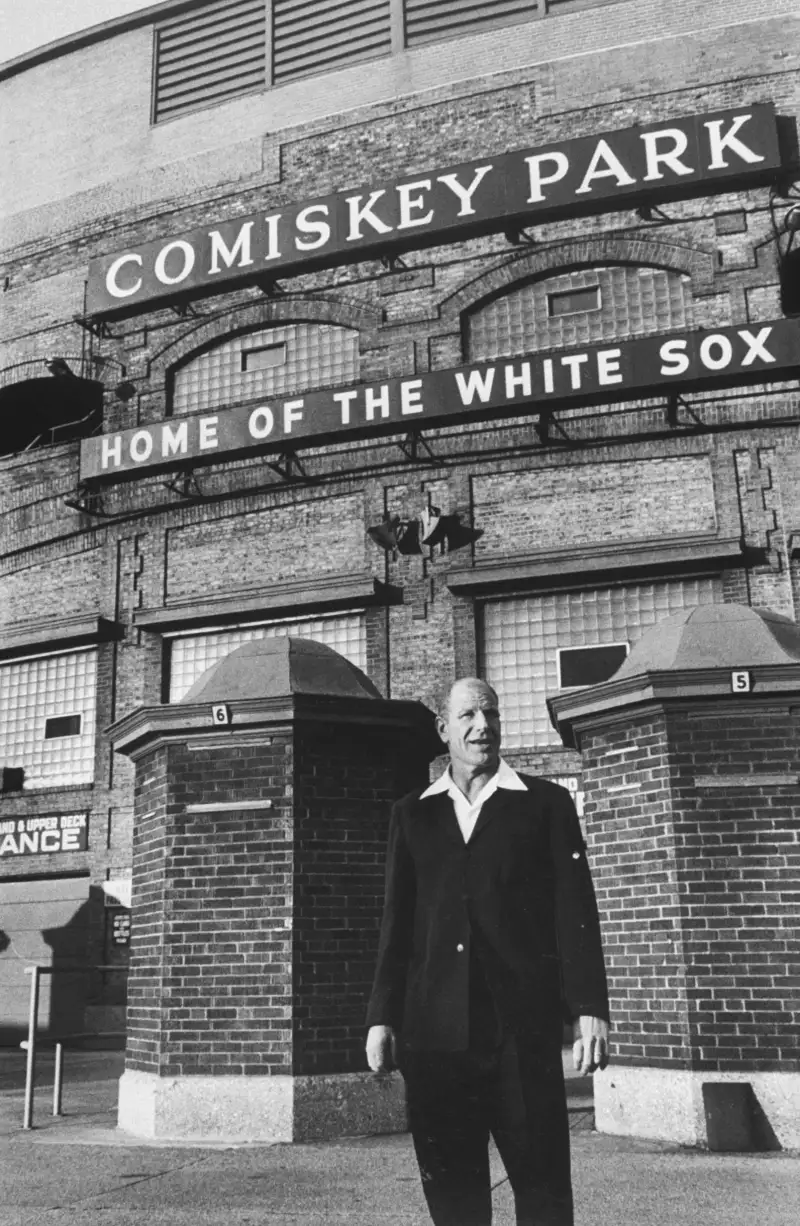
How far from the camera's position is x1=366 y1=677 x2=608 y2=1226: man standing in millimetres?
3596

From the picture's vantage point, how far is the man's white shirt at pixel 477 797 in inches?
155

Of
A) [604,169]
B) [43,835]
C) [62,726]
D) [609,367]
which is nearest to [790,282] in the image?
[604,169]

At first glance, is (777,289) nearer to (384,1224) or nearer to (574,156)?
(574,156)

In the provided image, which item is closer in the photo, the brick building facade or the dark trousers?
the dark trousers

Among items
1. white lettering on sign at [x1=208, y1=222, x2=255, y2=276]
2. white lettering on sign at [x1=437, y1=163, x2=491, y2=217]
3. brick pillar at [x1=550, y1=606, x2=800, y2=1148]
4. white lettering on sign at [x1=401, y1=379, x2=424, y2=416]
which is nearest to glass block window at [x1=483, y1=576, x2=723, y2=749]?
white lettering on sign at [x1=401, y1=379, x2=424, y2=416]

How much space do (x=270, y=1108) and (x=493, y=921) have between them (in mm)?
5448

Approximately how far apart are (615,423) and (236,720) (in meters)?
9.77

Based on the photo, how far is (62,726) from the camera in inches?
771

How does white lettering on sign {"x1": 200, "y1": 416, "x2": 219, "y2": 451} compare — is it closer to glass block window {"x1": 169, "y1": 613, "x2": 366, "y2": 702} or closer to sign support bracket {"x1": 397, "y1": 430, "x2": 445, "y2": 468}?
glass block window {"x1": 169, "y1": 613, "x2": 366, "y2": 702}

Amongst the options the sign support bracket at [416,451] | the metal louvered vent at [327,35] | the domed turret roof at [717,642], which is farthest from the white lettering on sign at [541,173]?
the domed turret roof at [717,642]

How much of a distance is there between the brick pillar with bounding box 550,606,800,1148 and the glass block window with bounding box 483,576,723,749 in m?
7.84

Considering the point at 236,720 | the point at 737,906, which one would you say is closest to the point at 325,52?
the point at 236,720

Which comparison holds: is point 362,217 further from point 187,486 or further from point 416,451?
point 187,486

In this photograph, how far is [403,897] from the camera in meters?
3.96
